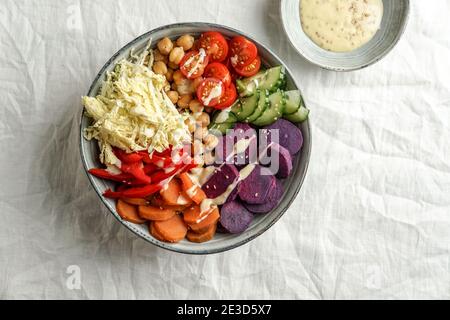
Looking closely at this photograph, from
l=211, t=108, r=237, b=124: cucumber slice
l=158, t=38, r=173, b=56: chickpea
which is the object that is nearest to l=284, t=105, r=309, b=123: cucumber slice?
l=211, t=108, r=237, b=124: cucumber slice

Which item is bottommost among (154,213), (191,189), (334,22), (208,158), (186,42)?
(154,213)

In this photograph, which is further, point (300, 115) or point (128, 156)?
point (300, 115)

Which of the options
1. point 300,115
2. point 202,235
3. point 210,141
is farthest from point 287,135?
point 202,235

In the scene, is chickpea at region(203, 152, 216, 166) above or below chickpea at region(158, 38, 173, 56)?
below

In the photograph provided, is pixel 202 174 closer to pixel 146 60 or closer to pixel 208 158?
pixel 208 158

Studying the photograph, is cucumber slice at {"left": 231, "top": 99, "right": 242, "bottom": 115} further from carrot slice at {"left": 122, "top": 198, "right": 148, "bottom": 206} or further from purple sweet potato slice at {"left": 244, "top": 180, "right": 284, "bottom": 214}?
carrot slice at {"left": 122, "top": 198, "right": 148, "bottom": 206}

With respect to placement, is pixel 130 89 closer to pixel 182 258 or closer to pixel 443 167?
pixel 182 258

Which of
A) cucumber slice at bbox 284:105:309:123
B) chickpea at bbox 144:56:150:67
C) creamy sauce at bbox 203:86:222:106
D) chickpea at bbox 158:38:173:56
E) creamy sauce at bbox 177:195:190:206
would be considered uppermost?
chickpea at bbox 158:38:173:56

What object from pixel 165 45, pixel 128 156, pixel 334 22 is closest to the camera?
pixel 128 156
